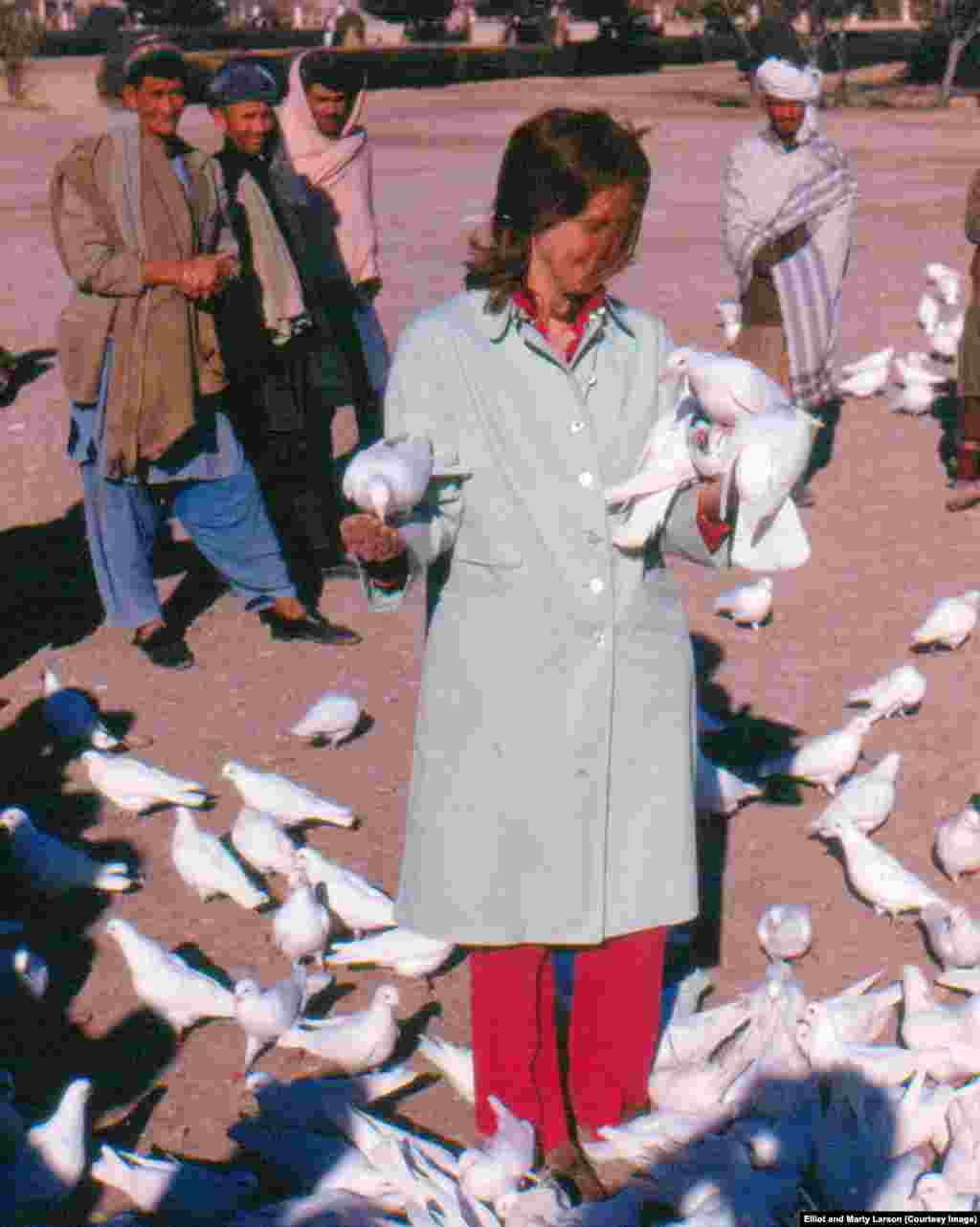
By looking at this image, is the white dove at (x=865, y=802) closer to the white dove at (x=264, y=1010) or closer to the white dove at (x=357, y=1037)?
the white dove at (x=357, y=1037)

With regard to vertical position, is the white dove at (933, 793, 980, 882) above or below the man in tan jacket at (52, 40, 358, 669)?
below

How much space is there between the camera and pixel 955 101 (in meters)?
30.6

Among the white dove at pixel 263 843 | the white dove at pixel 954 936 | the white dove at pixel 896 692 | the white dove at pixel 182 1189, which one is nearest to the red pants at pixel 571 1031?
the white dove at pixel 182 1189

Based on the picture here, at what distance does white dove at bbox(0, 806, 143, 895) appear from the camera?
14.7 feet

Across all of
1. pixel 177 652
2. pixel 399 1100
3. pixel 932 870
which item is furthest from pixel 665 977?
pixel 177 652

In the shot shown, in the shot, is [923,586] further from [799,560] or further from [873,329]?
[873,329]

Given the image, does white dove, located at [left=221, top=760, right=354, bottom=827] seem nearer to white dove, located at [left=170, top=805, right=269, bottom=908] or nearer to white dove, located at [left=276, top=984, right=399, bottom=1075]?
white dove, located at [left=170, top=805, right=269, bottom=908]

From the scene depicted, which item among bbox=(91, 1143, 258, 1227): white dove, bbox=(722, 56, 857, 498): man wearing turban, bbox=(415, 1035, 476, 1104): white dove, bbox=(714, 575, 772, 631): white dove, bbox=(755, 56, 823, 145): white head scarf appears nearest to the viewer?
bbox=(91, 1143, 258, 1227): white dove

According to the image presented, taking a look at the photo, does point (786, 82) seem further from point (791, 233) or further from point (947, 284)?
point (947, 284)

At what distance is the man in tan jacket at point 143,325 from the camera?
5391 mm

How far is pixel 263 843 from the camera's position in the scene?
4484 mm

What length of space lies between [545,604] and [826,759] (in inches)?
88.6

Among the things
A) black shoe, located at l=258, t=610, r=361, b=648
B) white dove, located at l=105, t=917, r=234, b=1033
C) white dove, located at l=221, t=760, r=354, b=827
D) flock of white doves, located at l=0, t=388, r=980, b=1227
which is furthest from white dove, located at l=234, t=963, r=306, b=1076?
black shoe, located at l=258, t=610, r=361, b=648

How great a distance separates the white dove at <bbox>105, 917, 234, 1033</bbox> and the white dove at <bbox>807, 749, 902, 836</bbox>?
1715mm
